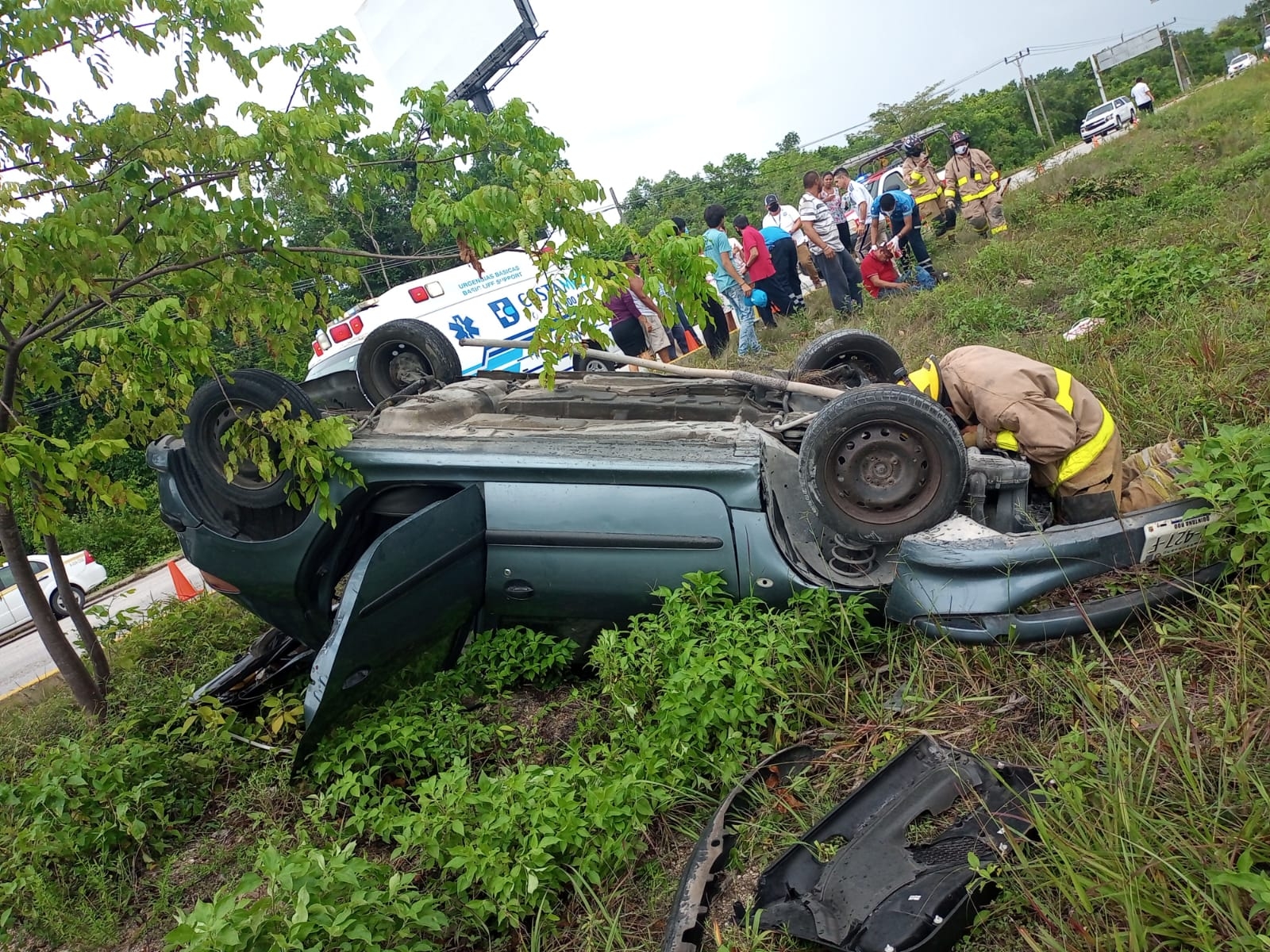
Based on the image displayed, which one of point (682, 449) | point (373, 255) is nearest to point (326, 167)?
point (373, 255)

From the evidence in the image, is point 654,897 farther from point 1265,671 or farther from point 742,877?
point 1265,671

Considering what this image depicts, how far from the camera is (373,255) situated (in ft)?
11.5

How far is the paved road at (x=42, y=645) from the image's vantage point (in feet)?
30.9

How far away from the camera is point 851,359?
4.38 m

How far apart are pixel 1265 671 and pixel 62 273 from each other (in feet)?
13.2

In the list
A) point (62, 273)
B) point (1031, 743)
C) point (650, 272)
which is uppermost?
point (62, 273)

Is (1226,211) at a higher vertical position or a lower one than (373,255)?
lower

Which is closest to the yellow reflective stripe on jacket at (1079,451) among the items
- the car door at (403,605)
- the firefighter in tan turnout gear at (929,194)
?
the car door at (403,605)

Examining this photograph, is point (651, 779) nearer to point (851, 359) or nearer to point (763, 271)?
point (851, 359)

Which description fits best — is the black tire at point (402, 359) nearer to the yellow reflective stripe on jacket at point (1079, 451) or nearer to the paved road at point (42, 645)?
the yellow reflective stripe on jacket at point (1079, 451)

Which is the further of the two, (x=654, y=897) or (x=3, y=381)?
(x=3, y=381)

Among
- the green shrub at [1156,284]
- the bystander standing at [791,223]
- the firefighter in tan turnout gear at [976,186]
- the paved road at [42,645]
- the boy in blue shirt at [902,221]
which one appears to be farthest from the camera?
the firefighter in tan turnout gear at [976,186]

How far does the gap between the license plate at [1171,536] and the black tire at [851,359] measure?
1.78 meters

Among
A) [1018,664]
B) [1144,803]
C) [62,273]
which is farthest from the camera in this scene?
[62,273]
